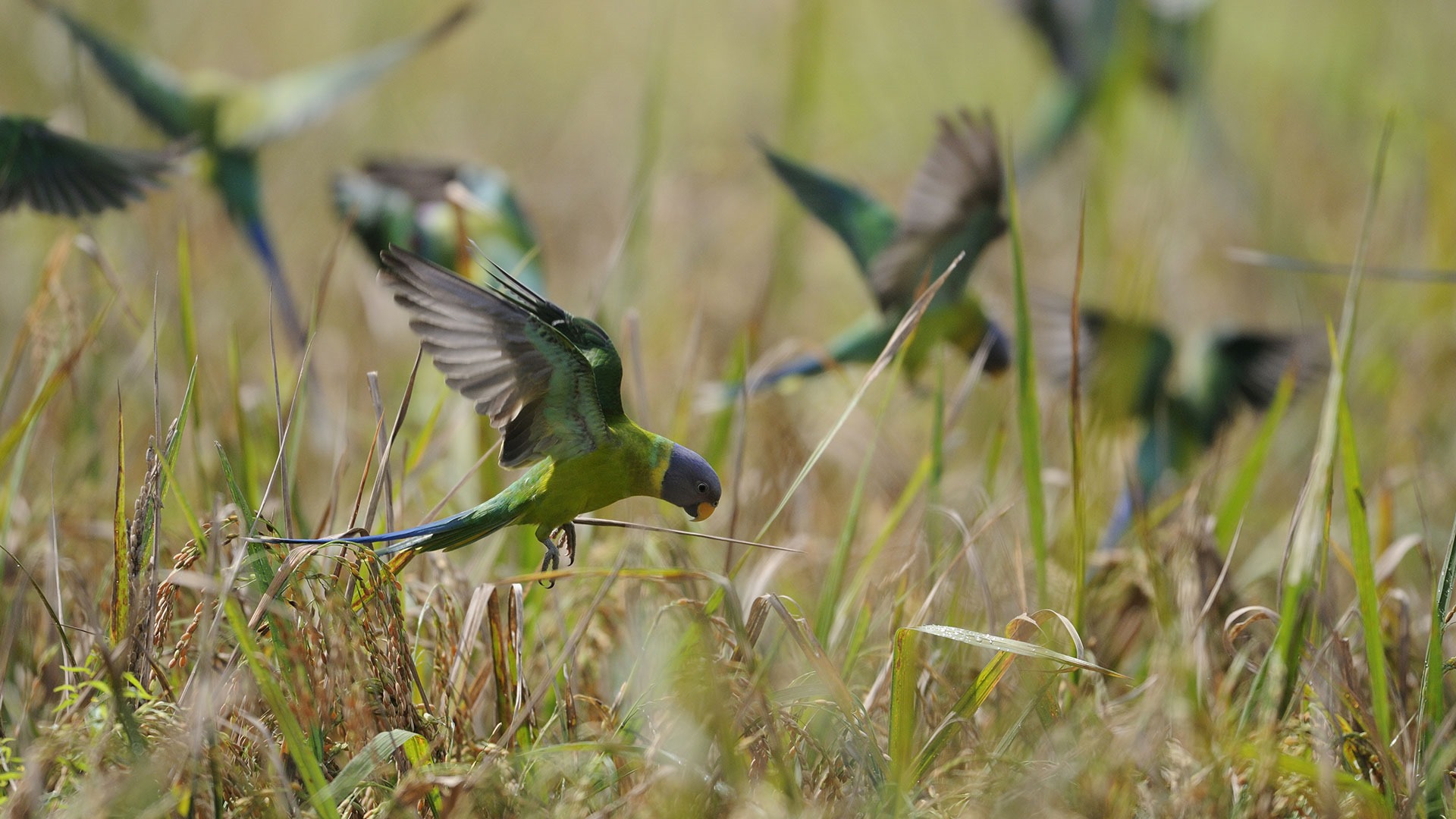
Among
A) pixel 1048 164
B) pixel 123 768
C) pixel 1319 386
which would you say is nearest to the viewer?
pixel 123 768

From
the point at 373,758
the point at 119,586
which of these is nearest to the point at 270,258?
the point at 119,586

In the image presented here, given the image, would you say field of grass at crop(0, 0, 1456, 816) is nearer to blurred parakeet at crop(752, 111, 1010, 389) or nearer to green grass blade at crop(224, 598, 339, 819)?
green grass blade at crop(224, 598, 339, 819)

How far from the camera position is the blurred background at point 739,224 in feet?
6.95

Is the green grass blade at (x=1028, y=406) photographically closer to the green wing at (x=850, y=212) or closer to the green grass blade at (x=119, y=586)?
the green wing at (x=850, y=212)

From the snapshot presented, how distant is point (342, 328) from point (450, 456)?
1.10 meters

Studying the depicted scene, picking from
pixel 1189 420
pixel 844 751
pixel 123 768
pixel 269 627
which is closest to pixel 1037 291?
pixel 1189 420

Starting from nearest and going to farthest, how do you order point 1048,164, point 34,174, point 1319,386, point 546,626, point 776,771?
point 776,771, point 34,174, point 546,626, point 1319,386, point 1048,164

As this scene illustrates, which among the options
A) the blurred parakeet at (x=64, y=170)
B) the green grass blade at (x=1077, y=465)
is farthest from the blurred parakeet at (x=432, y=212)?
the green grass blade at (x=1077, y=465)

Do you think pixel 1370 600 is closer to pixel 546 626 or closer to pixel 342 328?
pixel 546 626

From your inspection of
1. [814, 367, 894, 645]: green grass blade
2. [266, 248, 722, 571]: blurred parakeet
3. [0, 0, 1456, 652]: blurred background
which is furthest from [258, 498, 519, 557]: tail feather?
[814, 367, 894, 645]: green grass blade

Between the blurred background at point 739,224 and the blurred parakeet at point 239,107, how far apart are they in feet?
0.46

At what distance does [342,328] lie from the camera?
3363 mm

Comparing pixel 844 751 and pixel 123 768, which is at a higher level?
pixel 123 768

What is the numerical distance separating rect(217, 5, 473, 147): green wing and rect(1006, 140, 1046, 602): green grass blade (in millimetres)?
1501
